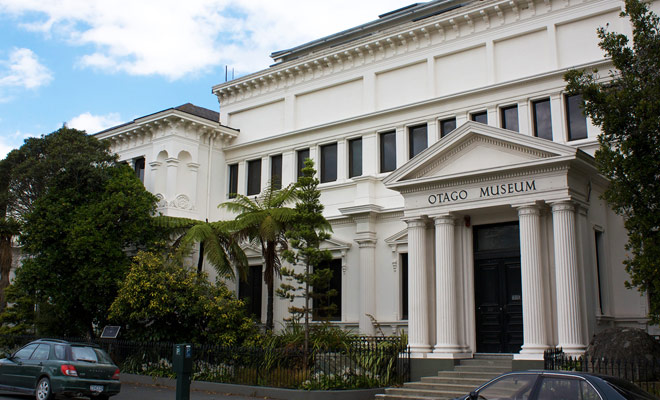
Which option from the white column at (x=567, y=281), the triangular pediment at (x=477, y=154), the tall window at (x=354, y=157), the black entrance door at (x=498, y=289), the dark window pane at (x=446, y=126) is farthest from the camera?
the tall window at (x=354, y=157)

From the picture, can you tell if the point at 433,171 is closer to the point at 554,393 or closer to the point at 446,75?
the point at 446,75

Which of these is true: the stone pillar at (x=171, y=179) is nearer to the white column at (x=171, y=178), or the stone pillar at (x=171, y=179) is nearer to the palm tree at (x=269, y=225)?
the white column at (x=171, y=178)

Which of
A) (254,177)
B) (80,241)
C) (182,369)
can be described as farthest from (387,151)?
(182,369)

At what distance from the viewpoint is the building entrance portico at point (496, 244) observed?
16250mm

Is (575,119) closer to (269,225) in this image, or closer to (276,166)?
(269,225)

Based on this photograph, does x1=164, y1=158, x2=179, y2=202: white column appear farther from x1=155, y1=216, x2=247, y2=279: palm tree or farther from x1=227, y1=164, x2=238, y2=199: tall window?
x1=227, y1=164, x2=238, y2=199: tall window

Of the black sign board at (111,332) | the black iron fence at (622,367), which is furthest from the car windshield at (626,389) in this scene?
the black sign board at (111,332)

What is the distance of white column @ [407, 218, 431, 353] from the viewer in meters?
18.1

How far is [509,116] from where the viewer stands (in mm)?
21875

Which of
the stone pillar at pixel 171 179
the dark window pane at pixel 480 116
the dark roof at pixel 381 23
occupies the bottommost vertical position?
the stone pillar at pixel 171 179

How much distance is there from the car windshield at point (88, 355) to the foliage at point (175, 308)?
16.4ft

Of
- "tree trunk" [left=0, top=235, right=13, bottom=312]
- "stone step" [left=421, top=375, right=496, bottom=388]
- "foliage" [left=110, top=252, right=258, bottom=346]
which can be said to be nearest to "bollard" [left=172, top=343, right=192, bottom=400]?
"stone step" [left=421, top=375, right=496, bottom=388]

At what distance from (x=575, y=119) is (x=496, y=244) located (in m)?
5.04

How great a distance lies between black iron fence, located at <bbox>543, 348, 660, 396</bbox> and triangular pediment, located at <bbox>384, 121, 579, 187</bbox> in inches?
196
